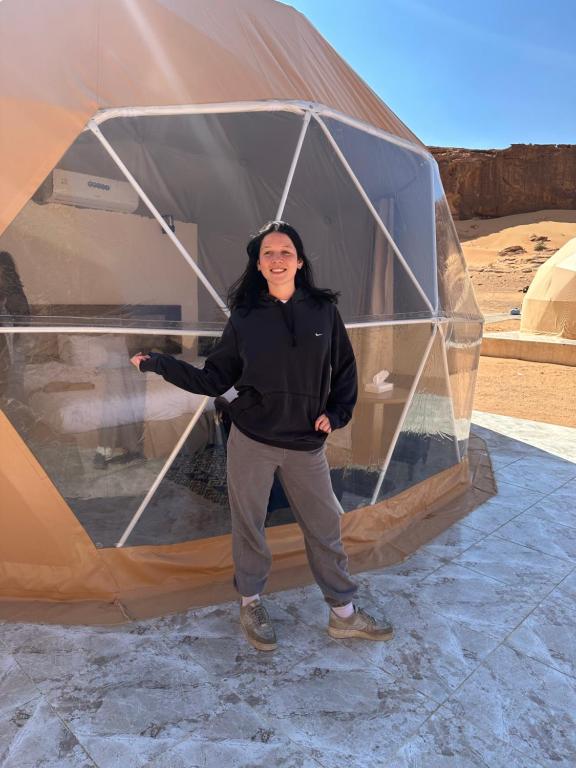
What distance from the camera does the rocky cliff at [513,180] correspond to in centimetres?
5434

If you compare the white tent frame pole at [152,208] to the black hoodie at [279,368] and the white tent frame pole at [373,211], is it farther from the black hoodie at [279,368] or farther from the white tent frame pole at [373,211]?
the white tent frame pole at [373,211]

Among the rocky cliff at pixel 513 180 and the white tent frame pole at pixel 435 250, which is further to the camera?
the rocky cliff at pixel 513 180

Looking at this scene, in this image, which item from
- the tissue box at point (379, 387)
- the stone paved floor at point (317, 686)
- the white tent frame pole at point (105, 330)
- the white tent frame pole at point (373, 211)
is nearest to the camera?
the stone paved floor at point (317, 686)

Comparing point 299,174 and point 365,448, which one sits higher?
point 299,174

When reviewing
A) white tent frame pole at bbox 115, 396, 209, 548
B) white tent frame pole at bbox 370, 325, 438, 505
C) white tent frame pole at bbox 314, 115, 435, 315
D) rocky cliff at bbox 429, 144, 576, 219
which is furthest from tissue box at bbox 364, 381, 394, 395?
rocky cliff at bbox 429, 144, 576, 219

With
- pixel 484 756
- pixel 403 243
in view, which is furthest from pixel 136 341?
pixel 484 756

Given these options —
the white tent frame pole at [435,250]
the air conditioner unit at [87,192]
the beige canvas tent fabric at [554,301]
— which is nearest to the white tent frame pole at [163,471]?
the air conditioner unit at [87,192]

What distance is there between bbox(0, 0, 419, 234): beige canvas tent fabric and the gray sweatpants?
6.14ft

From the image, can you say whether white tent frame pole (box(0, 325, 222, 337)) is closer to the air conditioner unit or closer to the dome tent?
the dome tent

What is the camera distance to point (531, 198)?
181ft

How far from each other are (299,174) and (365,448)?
7.06 ft

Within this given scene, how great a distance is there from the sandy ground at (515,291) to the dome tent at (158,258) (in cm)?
620

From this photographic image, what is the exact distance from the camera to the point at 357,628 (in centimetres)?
296

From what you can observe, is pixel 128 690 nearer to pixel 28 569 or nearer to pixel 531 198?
pixel 28 569
